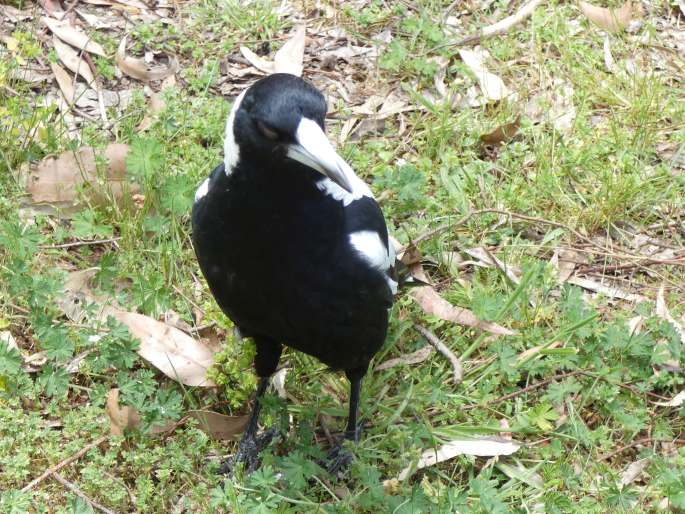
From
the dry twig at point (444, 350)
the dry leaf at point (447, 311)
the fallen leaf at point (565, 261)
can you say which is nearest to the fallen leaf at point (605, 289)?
the fallen leaf at point (565, 261)

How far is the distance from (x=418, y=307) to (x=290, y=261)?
1.15m

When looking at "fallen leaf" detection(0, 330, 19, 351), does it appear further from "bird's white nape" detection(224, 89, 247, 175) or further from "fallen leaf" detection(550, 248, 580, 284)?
"fallen leaf" detection(550, 248, 580, 284)

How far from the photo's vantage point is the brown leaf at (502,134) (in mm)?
4258

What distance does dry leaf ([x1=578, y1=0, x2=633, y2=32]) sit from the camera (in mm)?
4793

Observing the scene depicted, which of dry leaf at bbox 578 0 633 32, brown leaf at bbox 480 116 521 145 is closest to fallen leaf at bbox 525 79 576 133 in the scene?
brown leaf at bbox 480 116 521 145

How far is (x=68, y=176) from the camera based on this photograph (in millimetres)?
3871

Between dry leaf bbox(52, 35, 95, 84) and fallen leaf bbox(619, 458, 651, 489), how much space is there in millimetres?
2807

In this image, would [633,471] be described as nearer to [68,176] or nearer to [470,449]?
[470,449]

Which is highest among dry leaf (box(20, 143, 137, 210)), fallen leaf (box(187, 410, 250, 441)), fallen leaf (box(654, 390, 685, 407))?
dry leaf (box(20, 143, 137, 210))

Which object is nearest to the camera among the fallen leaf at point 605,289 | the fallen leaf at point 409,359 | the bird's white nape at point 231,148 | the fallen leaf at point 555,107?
the bird's white nape at point 231,148

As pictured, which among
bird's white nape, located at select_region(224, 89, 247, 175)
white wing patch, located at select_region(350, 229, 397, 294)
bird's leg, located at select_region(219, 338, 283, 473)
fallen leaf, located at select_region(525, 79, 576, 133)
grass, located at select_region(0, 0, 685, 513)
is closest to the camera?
bird's white nape, located at select_region(224, 89, 247, 175)

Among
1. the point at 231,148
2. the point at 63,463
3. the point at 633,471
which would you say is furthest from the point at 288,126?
the point at 633,471

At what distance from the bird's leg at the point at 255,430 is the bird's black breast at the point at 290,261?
32 cm

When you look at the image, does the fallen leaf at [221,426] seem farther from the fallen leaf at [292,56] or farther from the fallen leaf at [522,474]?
the fallen leaf at [292,56]
